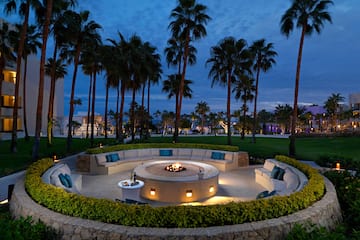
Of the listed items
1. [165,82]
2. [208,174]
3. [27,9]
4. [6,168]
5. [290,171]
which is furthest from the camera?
[165,82]

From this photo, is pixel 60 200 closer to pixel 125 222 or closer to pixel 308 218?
pixel 125 222

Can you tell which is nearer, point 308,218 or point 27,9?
point 308,218

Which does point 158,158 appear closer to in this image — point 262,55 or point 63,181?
point 63,181

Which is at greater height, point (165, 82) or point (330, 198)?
point (165, 82)

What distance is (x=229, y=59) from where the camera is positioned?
20.8 meters

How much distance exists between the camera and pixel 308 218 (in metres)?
4.90

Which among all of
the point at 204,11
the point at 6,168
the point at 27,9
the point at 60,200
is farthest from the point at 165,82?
the point at 60,200

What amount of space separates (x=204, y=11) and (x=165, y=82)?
11.1 m

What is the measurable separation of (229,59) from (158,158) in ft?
37.7

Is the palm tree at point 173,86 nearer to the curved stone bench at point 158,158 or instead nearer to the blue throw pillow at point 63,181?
the curved stone bench at point 158,158

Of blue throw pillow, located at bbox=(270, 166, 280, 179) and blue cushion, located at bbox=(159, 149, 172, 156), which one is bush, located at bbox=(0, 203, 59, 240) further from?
blue cushion, located at bbox=(159, 149, 172, 156)

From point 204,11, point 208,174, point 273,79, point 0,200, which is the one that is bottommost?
point 0,200

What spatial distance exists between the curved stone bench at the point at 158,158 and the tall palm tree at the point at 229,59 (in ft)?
28.0

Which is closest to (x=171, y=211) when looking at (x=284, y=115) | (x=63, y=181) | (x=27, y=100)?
(x=63, y=181)
